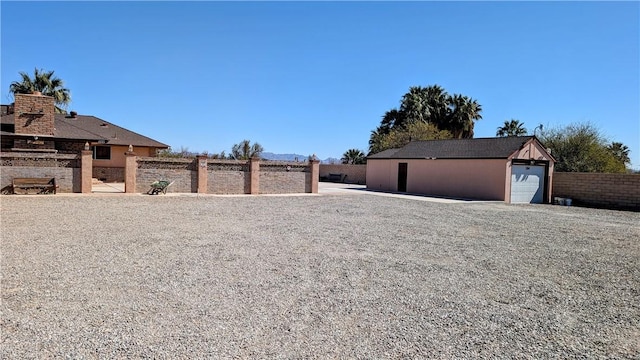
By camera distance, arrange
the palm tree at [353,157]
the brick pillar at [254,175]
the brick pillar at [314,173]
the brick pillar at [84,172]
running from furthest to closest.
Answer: the palm tree at [353,157], the brick pillar at [314,173], the brick pillar at [254,175], the brick pillar at [84,172]

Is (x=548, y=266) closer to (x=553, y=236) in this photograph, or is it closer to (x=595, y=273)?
(x=595, y=273)

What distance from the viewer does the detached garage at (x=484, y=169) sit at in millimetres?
23891

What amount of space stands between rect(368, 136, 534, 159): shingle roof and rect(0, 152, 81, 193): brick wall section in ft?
68.1

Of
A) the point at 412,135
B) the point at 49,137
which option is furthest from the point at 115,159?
the point at 412,135

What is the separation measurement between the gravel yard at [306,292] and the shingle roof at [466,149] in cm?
1393

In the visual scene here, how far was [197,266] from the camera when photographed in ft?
22.1

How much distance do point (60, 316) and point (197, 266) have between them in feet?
7.96

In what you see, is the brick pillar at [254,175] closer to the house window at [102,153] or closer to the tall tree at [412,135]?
the house window at [102,153]

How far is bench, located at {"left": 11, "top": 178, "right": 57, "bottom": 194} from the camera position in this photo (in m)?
17.3

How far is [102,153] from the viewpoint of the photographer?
2709 centimetres

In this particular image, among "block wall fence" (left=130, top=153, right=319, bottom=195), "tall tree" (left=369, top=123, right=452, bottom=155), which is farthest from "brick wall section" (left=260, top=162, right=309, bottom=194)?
"tall tree" (left=369, top=123, right=452, bottom=155)

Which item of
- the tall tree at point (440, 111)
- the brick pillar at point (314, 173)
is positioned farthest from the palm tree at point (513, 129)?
the brick pillar at point (314, 173)

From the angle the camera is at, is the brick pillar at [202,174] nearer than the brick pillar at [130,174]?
No

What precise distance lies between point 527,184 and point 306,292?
74.7ft
